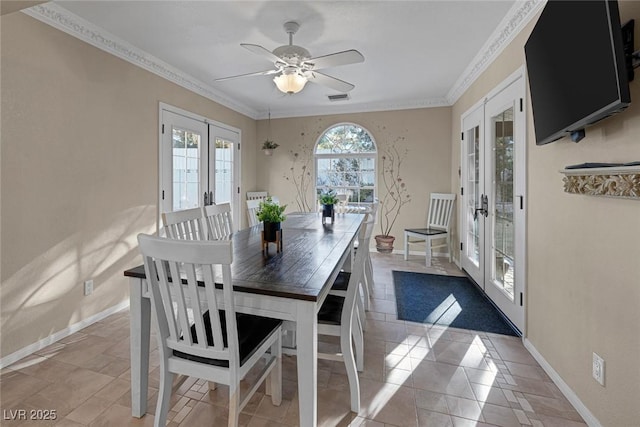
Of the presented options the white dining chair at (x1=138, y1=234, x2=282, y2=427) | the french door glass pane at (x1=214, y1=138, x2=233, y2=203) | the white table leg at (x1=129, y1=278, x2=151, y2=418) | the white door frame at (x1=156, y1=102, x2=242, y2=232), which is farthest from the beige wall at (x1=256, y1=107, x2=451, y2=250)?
the white table leg at (x1=129, y1=278, x2=151, y2=418)

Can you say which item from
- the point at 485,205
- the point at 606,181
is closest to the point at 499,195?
the point at 485,205

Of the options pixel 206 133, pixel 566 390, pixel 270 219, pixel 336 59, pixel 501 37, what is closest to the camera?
pixel 566 390

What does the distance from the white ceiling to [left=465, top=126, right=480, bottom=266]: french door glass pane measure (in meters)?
0.77

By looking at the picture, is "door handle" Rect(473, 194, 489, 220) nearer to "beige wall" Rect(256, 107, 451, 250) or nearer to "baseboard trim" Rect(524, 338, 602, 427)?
"baseboard trim" Rect(524, 338, 602, 427)

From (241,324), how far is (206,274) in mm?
489

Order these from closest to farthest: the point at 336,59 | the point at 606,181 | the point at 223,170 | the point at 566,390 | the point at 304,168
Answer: the point at 606,181 → the point at 566,390 → the point at 336,59 → the point at 223,170 → the point at 304,168

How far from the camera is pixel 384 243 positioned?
505cm

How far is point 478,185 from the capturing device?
348 centimetres

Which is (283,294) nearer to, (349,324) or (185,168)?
(349,324)

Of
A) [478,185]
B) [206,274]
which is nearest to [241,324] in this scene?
[206,274]

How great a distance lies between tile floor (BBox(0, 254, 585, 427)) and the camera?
1557 millimetres

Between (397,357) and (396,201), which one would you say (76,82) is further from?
(396,201)

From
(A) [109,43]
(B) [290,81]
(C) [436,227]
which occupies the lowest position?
(C) [436,227]

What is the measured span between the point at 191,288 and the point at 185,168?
10.2 feet
